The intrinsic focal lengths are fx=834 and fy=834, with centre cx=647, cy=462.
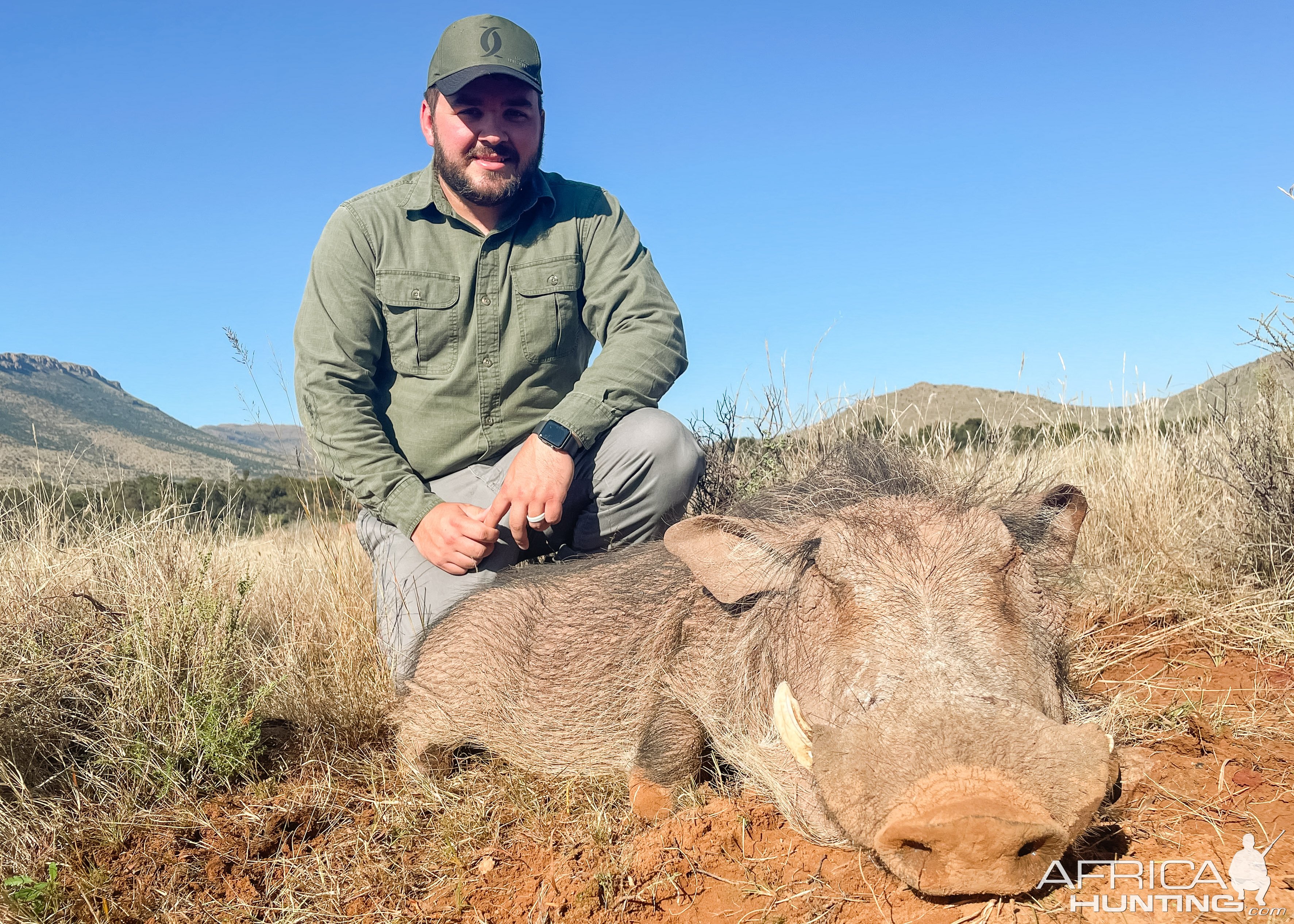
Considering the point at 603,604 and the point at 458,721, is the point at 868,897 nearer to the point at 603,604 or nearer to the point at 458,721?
the point at 603,604

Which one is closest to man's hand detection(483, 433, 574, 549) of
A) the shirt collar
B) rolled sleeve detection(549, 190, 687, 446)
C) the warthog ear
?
rolled sleeve detection(549, 190, 687, 446)

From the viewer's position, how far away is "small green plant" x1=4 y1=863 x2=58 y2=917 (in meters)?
2.09

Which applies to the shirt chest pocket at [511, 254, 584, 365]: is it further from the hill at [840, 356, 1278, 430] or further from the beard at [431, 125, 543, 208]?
the hill at [840, 356, 1278, 430]

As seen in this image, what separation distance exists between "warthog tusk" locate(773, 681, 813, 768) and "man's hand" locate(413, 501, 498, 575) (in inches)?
57.8

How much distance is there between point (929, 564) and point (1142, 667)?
2.11m

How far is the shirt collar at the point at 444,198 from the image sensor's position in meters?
3.71

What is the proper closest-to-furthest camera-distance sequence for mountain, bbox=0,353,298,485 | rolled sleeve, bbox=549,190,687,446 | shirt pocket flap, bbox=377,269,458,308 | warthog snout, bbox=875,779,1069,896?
warthog snout, bbox=875,779,1069,896, rolled sleeve, bbox=549,190,687,446, shirt pocket flap, bbox=377,269,458,308, mountain, bbox=0,353,298,485

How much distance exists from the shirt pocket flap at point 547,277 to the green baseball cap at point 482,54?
0.74 meters

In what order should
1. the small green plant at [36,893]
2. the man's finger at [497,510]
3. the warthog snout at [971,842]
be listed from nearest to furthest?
the warthog snout at [971,842], the small green plant at [36,893], the man's finger at [497,510]

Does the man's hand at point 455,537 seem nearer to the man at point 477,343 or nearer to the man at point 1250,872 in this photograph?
the man at point 477,343

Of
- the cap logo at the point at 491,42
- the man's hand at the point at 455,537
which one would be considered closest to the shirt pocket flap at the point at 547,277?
the cap logo at the point at 491,42

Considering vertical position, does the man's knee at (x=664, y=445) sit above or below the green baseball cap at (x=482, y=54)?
below

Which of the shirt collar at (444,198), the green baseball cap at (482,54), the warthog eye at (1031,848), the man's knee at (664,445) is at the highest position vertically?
the green baseball cap at (482,54)

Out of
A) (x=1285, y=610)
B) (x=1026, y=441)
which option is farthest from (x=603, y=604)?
(x=1026, y=441)
